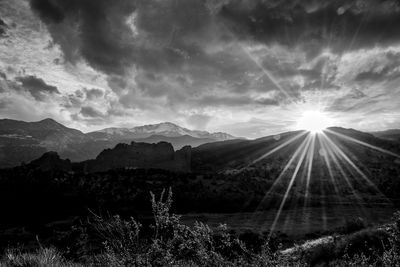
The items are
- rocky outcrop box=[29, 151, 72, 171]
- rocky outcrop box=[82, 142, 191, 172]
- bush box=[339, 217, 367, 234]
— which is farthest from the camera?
rocky outcrop box=[82, 142, 191, 172]

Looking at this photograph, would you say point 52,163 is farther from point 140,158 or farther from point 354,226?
point 354,226

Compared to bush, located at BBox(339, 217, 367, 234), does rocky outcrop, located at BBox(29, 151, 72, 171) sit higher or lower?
higher

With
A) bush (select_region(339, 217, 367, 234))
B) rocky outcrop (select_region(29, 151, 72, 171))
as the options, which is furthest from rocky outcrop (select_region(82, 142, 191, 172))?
bush (select_region(339, 217, 367, 234))

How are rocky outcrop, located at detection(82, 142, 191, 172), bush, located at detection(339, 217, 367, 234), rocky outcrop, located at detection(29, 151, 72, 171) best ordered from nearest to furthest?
bush, located at detection(339, 217, 367, 234)
rocky outcrop, located at detection(29, 151, 72, 171)
rocky outcrop, located at detection(82, 142, 191, 172)

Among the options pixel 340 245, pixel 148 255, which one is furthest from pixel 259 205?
pixel 148 255

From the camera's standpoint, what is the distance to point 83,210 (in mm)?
30859

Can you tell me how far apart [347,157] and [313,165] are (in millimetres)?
12344

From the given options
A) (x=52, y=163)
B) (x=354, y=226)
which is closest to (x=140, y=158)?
(x=52, y=163)

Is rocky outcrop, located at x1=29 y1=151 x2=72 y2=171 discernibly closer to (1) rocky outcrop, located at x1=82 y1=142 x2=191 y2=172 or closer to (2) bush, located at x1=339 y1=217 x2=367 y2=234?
(1) rocky outcrop, located at x1=82 y1=142 x2=191 y2=172

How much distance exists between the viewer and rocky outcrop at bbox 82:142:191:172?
61.2m

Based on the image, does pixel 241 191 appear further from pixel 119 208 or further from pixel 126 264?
pixel 126 264

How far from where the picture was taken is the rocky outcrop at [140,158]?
6125cm

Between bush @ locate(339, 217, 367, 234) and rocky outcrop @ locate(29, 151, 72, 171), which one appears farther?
rocky outcrop @ locate(29, 151, 72, 171)

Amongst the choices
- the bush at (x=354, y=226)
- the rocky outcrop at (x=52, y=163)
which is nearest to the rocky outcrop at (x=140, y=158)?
the rocky outcrop at (x=52, y=163)
